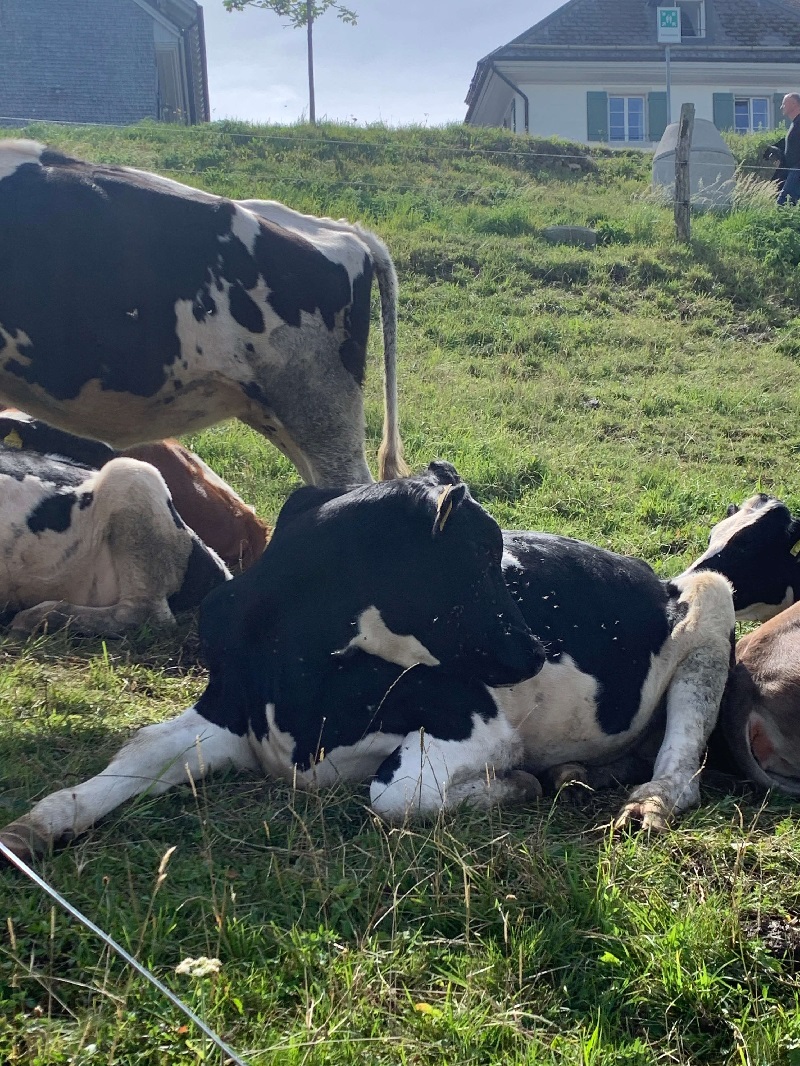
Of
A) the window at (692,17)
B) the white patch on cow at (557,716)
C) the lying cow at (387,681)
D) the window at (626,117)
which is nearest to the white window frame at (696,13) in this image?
the window at (692,17)

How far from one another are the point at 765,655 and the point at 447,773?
158cm

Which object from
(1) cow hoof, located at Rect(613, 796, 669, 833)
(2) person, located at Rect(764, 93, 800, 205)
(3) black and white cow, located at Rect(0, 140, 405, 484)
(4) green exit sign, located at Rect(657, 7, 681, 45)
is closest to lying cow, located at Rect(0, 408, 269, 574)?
(3) black and white cow, located at Rect(0, 140, 405, 484)

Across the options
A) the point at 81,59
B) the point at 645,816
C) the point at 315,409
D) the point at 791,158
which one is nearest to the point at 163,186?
the point at 315,409

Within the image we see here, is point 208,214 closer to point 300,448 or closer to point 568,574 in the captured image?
point 300,448

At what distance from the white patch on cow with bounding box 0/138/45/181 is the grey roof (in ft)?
105

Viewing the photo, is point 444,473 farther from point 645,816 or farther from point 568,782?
point 645,816

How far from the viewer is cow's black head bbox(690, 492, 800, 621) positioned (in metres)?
5.26

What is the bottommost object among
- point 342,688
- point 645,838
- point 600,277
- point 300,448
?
point 645,838

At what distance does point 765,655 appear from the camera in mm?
4383

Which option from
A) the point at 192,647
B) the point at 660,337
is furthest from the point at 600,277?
the point at 192,647

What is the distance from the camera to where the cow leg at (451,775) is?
343cm

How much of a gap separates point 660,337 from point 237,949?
10.7m

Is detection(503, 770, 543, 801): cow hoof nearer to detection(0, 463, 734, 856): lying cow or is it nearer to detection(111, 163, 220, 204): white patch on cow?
detection(0, 463, 734, 856): lying cow

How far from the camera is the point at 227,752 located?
379 cm
